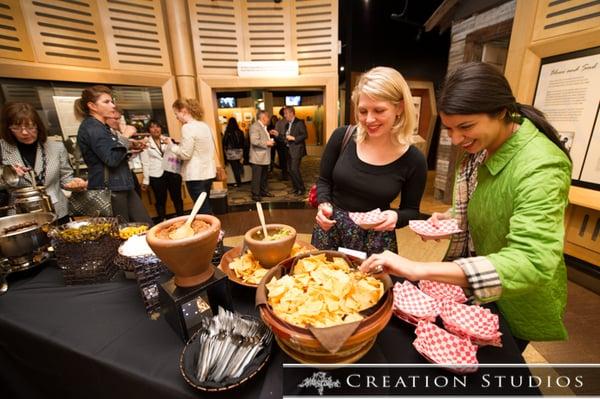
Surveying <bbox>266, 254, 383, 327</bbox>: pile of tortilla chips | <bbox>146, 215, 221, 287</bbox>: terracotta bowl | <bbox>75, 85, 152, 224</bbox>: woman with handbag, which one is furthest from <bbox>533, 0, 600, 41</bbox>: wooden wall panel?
<bbox>75, 85, 152, 224</bbox>: woman with handbag

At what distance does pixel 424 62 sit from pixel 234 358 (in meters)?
9.00

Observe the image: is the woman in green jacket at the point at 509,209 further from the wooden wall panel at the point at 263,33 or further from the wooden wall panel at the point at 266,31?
the wooden wall panel at the point at 266,31

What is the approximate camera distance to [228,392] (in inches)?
27.4

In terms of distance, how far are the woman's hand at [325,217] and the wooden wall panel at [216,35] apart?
4.22m

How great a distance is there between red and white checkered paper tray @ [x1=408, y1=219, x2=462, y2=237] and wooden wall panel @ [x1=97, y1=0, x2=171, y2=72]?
479 cm

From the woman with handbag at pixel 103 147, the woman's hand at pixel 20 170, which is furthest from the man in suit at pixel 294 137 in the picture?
the woman's hand at pixel 20 170

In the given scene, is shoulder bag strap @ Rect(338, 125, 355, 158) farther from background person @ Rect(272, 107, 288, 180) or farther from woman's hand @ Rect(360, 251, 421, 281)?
background person @ Rect(272, 107, 288, 180)

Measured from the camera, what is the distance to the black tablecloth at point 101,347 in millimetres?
761

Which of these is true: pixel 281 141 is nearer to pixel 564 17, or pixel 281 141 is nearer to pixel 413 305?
pixel 564 17

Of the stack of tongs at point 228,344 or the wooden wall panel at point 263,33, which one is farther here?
the wooden wall panel at point 263,33

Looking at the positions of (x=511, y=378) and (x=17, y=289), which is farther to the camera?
(x=17, y=289)

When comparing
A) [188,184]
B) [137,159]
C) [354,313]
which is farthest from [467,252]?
[137,159]

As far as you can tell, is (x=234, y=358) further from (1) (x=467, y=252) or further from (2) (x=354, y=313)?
(1) (x=467, y=252)

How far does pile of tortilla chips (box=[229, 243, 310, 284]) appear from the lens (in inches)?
42.0
